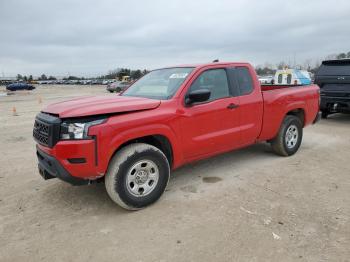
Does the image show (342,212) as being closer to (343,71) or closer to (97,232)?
(97,232)

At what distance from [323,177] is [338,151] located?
191cm

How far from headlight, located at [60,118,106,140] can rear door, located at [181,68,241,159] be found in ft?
4.25

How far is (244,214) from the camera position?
3961 millimetres

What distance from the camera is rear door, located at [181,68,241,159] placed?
4.59m

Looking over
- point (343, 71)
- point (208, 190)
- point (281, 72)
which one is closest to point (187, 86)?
point (208, 190)

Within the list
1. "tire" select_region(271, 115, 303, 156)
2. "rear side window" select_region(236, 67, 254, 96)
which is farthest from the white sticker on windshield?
"tire" select_region(271, 115, 303, 156)

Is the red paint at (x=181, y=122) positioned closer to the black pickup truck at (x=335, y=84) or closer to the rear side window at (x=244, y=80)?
the rear side window at (x=244, y=80)

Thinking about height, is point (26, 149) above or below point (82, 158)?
below

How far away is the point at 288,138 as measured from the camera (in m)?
6.38

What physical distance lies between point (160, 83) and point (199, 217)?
214 cm

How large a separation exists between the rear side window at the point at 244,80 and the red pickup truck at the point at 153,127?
19mm

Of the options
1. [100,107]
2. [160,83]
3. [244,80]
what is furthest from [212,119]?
[100,107]

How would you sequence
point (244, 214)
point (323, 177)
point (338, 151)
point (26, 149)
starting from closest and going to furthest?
point (244, 214)
point (323, 177)
point (338, 151)
point (26, 149)

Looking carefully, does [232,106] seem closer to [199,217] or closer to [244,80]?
[244,80]
